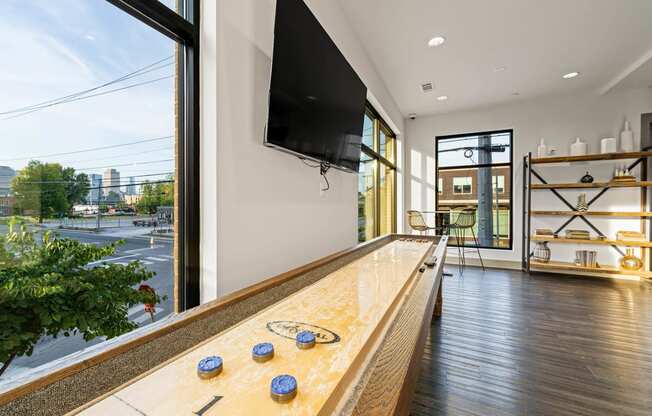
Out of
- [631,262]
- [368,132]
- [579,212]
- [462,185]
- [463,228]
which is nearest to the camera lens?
[368,132]

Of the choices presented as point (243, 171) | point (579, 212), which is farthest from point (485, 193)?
point (243, 171)

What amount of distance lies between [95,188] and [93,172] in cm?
6

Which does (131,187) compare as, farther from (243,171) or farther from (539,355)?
(539,355)

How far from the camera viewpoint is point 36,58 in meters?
0.86

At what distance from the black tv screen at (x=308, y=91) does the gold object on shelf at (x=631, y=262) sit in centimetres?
505

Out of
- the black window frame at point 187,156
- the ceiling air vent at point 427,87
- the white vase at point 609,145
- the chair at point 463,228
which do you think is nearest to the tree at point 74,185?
the black window frame at point 187,156

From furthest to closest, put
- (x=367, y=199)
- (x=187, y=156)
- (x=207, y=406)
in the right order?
1. (x=367, y=199)
2. (x=187, y=156)
3. (x=207, y=406)

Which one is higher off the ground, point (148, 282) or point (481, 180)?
point (481, 180)

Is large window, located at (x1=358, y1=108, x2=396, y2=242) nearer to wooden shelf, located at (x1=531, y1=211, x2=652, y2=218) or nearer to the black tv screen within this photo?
the black tv screen

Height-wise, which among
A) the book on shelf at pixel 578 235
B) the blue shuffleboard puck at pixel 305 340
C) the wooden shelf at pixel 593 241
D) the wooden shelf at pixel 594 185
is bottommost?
the wooden shelf at pixel 593 241

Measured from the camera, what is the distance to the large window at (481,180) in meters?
5.42

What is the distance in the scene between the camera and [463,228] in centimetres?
509

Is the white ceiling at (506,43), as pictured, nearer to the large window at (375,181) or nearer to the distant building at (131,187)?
the large window at (375,181)

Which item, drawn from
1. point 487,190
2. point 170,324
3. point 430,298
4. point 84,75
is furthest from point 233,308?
point 487,190
